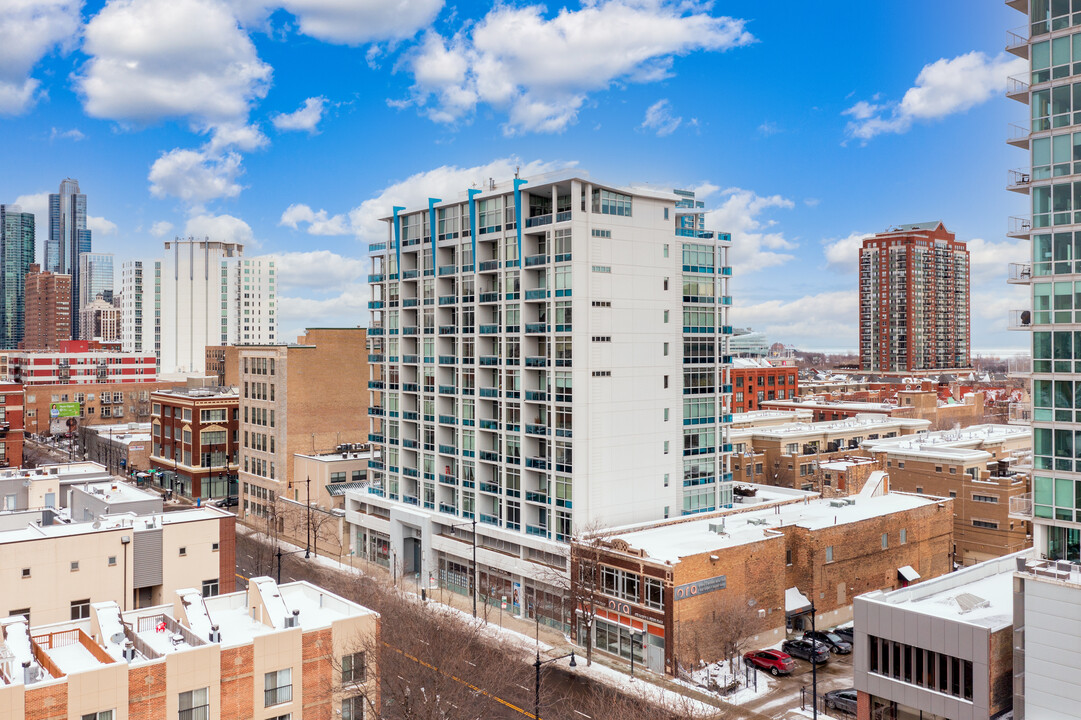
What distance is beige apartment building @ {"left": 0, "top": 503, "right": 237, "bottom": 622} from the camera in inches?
1679

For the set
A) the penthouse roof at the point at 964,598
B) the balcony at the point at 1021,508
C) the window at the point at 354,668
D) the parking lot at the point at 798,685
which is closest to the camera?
the window at the point at 354,668

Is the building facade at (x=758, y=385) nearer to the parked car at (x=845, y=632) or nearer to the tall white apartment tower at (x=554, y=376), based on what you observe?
the tall white apartment tower at (x=554, y=376)

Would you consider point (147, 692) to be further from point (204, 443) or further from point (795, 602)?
point (204, 443)

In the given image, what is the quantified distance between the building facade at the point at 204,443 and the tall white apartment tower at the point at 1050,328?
90.1m

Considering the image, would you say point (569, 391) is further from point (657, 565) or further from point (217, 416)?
point (217, 416)

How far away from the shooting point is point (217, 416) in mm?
106875

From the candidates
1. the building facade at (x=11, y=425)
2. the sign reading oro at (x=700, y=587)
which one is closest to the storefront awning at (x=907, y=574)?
the sign reading oro at (x=700, y=587)

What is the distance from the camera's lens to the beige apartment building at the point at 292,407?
91750mm

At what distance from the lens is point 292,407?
91.9 m

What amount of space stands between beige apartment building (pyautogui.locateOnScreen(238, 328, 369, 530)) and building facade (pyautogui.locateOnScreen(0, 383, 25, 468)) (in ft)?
129

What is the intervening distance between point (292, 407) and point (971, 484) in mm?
70202

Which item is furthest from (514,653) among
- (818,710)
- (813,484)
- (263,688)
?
(813,484)

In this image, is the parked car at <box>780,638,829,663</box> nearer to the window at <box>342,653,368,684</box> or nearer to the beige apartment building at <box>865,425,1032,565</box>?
the beige apartment building at <box>865,425,1032,565</box>

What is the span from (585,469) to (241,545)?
138ft
